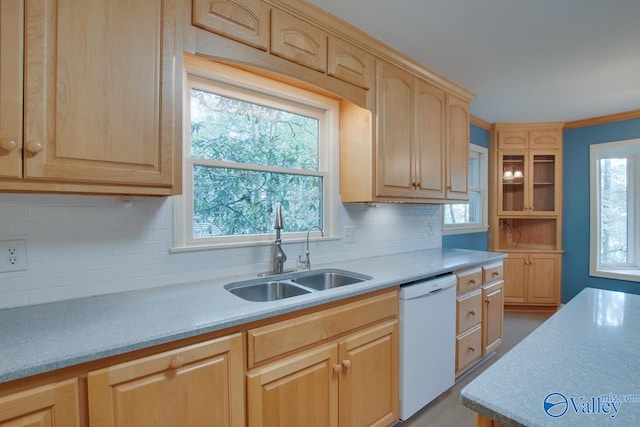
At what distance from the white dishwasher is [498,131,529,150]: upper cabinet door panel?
8.95ft

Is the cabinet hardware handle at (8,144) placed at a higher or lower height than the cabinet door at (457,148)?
lower

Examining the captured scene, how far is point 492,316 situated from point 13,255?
10.2ft

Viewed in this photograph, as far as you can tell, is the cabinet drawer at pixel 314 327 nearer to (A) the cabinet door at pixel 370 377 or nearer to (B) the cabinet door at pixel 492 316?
(A) the cabinet door at pixel 370 377

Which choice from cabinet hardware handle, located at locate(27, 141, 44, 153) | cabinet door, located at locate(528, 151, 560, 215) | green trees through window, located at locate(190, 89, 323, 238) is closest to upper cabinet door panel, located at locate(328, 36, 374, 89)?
green trees through window, located at locate(190, 89, 323, 238)

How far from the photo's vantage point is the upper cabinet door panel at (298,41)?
1.60 meters

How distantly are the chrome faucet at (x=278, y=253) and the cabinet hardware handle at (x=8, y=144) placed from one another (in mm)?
1148

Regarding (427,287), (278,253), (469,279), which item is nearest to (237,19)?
(278,253)

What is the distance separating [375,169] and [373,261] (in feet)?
2.32

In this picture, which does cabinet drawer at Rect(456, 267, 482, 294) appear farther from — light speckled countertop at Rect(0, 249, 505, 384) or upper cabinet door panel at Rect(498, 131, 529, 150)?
upper cabinet door panel at Rect(498, 131, 529, 150)

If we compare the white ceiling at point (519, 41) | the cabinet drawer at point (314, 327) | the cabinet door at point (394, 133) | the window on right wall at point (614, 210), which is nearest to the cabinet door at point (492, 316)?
the cabinet door at point (394, 133)

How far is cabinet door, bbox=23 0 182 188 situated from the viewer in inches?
39.9

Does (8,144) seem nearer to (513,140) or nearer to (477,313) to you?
(477,313)

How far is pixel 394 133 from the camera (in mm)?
2258

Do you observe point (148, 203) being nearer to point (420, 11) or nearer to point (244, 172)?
point (244, 172)
